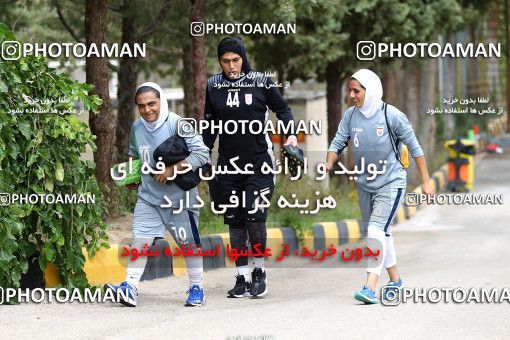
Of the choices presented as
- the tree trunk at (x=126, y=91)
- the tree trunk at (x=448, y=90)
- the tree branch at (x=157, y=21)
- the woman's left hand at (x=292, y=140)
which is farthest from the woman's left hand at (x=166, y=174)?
the tree trunk at (x=448, y=90)

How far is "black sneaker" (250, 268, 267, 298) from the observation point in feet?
33.0

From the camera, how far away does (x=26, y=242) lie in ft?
31.6

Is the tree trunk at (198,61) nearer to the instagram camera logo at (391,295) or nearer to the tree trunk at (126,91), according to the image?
the tree trunk at (126,91)

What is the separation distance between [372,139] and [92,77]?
3490mm

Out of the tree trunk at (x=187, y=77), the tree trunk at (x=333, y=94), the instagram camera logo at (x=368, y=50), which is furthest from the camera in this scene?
the tree trunk at (x=333, y=94)

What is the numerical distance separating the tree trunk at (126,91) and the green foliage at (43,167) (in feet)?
25.0

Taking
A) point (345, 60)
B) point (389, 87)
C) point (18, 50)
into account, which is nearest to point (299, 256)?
point (18, 50)

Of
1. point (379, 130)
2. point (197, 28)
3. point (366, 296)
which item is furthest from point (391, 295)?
point (197, 28)

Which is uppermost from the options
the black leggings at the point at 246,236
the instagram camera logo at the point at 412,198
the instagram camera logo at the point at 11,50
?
the instagram camera logo at the point at 11,50

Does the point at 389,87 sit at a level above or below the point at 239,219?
above

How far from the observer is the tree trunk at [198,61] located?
13.7 meters

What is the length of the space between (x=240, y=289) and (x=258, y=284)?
0.15m

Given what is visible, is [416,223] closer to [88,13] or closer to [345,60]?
[345,60]

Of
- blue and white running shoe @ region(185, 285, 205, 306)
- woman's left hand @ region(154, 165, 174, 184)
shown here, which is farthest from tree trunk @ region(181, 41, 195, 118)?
woman's left hand @ region(154, 165, 174, 184)
